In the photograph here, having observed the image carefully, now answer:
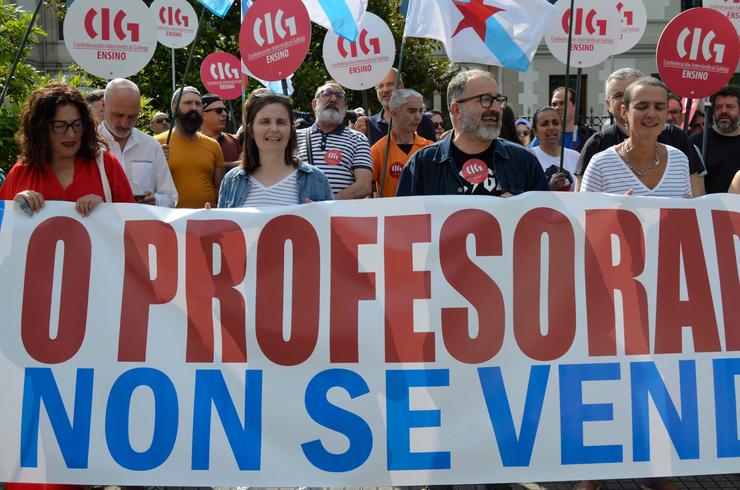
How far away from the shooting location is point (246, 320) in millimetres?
4023

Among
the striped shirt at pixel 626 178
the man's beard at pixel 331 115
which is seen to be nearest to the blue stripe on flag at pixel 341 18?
the man's beard at pixel 331 115

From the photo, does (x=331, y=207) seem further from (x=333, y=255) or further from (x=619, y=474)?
(x=619, y=474)

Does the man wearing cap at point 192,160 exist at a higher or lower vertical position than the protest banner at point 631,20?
lower

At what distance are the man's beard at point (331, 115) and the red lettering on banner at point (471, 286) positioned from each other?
256cm

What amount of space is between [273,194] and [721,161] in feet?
11.6

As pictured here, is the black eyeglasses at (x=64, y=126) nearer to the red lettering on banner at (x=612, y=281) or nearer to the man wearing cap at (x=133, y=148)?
the man wearing cap at (x=133, y=148)

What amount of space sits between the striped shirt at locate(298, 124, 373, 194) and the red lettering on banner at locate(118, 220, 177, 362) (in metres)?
2.24

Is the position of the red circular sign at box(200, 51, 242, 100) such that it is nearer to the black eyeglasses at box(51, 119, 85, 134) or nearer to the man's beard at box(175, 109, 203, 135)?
the man's beard at box(175, 109, 203, 135)

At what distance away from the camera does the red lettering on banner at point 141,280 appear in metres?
4.00

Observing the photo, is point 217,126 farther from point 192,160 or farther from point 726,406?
point 726,406

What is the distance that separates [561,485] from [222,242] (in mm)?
2081

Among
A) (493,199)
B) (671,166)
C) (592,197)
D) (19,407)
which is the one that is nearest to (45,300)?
(19,407)

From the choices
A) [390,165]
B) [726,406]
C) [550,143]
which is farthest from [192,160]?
[726,406]

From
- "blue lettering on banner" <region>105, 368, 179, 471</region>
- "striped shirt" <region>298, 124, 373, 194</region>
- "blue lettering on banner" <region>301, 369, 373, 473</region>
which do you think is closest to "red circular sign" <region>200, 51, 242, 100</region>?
"striped shirt" <region>298, 124, 373, 194</region>
